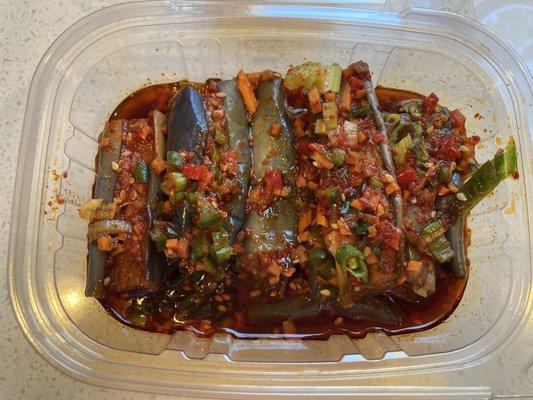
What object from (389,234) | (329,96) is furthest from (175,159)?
(389,234)

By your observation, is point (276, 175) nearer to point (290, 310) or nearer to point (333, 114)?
point (333, 114)

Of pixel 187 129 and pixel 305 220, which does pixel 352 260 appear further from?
pixel 187 129

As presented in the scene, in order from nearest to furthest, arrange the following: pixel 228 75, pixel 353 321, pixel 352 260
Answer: pixel 352 260
pixel 353 321
pixel 228 75

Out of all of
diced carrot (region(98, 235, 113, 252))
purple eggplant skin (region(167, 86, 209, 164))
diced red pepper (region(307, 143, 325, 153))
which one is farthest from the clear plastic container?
diced red pepper (region(307, 143, 325, 153))

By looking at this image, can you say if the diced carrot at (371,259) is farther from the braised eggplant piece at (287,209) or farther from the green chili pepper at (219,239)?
the green chili pepper at (219,239)

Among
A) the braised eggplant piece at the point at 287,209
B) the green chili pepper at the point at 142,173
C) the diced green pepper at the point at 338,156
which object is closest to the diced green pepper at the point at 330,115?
the braised eggplant piece at the point at 287,209
